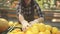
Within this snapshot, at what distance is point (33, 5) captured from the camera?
6.57 feet

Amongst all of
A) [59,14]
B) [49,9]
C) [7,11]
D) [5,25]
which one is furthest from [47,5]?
[5,25]

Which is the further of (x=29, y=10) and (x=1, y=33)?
(x=29, y=10)

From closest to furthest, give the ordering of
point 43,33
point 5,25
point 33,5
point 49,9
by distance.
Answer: point 43,33 < point 5,25 < point 33,5 < point 49,9

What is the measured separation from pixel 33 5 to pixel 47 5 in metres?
0.71

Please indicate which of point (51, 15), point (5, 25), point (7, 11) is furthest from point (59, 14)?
point (5, 25)

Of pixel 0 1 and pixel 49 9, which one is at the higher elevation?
pixel 0 1

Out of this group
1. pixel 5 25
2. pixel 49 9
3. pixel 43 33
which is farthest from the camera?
pixel 49 9

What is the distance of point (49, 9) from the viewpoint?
2.66m

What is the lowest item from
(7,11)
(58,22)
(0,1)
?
(58,22)

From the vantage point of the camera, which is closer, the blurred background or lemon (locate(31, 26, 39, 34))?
lemon (locate(31, 26, 39, 34))

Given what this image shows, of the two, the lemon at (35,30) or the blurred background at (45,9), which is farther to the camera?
the blurred background at (45,9)

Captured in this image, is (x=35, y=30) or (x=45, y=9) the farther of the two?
(x=45, y=9)

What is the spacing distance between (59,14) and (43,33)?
1831mm

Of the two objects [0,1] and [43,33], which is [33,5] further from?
[43,33]
